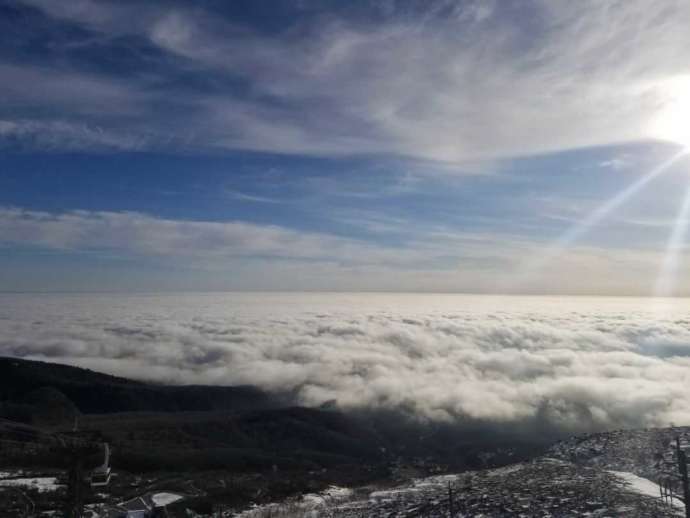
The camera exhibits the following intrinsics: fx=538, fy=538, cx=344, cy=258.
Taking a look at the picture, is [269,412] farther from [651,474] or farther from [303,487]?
[651,474]

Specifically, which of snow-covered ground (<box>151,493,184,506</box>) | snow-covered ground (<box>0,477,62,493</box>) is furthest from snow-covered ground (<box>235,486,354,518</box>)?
snow-covered ground (<box>0,477,62,493</box>)

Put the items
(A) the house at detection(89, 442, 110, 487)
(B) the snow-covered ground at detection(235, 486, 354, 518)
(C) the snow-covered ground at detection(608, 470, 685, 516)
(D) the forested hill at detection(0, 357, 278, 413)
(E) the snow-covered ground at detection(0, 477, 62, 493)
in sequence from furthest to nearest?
(D) the forested hill at detection(0, 357, 278, 413) → (E) the snow-covered ground at detection(0, 477, 62, 493) → (B) the snow-covered ground at detection(235, 486, 354, 518) → (C) the snow-covered ground at detection(608, 470, 685, 516) → (A) the house at detection(89, 442, 110, 487)

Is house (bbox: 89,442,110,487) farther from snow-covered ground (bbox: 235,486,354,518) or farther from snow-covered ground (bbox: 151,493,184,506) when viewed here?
snow-covered ground (bbox: 151,493,184,506)

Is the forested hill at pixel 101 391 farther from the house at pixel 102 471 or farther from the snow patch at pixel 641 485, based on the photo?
the snow patch at pixel 641 485

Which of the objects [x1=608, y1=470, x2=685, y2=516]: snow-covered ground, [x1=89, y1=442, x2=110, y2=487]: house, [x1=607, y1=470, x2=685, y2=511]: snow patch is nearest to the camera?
[x1=89, y1=442, x2=110, y2=487]: house

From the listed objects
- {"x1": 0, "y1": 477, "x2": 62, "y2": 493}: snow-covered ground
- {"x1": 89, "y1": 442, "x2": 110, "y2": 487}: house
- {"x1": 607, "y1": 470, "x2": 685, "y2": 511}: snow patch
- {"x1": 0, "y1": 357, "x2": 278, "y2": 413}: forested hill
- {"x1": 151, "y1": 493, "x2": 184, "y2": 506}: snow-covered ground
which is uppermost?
{"x1": 89, "y1": 442, "x2": 110, "y2": 487}: house

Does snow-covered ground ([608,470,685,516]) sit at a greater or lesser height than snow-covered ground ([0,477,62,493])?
greater

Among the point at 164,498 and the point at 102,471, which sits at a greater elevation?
the point at 102,471

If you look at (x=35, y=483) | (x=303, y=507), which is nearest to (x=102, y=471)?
(x=303, y=507)

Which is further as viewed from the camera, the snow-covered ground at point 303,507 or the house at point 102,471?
the snow-covered ground at point 303,507

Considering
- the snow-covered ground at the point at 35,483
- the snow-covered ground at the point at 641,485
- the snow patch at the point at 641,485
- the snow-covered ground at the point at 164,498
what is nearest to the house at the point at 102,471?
the snow-covered ground at the point at 164,498

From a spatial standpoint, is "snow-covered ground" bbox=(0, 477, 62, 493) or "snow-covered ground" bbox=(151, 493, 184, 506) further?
"snow-covered ground" bbox=(0, 477, 62, 493)

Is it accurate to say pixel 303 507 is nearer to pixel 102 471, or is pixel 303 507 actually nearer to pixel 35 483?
pixel 35 483
